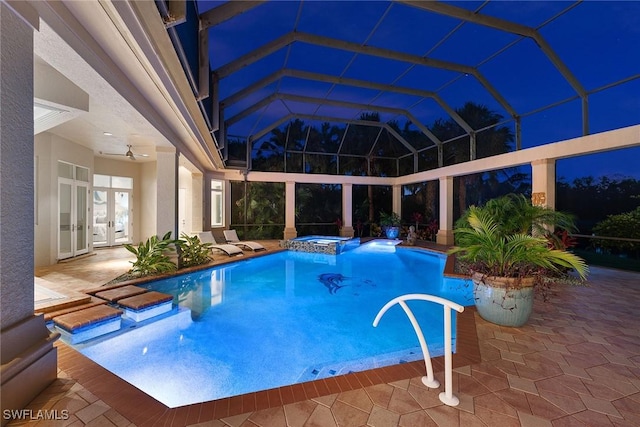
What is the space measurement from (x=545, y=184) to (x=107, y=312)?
9.90m

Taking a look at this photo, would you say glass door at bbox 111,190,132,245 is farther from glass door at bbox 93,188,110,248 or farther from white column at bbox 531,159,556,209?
white column at bbox 531,159,556,209

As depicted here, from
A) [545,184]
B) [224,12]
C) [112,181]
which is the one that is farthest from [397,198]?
[112,181]

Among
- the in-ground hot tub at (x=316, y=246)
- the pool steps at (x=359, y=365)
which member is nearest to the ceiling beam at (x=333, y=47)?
the pool steps at (x=359, y=365)

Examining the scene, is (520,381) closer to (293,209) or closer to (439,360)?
(439,360)

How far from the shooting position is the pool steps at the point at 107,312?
3.28 meters

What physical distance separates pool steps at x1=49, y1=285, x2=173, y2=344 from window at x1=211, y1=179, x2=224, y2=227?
7.74m

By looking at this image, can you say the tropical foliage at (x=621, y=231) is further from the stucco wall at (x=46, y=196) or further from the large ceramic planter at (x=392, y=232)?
the stucco wall at (x=46, y=196)

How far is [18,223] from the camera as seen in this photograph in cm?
189

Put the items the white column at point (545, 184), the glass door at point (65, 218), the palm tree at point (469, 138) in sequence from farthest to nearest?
the palm tree at point (469, 138) → the white column at point (545, 184) → the glass door at point (65, 218)

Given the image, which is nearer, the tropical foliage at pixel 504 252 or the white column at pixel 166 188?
the tropical foliage at pixel 504 252

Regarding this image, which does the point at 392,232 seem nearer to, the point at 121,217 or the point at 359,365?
the point at 359,365

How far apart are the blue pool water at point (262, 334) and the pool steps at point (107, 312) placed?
0.49ft

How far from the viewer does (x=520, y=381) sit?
2.26 meters

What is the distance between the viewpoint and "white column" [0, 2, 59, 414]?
5.74ft
